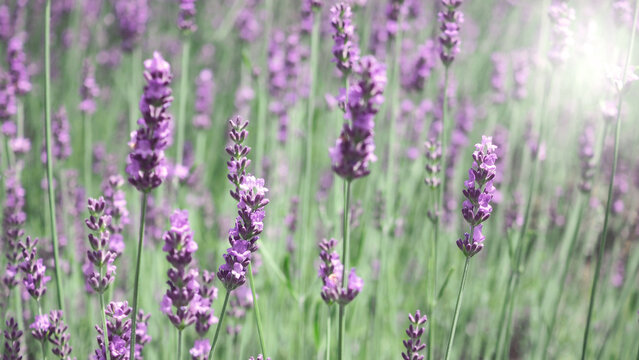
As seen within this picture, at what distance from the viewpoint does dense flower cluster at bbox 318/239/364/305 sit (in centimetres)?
126

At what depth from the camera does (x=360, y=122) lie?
115cm

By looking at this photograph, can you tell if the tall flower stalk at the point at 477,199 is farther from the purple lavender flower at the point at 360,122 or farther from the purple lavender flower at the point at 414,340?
the purple lavender flower at the point at 360,122

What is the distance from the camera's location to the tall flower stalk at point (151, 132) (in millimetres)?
1080

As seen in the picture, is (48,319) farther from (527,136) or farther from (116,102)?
(116,102)

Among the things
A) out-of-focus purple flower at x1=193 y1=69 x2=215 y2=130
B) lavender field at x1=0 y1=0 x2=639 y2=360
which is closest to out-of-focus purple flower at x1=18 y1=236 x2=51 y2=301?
lavender field at x1=0 y1=0 x2=639 y2=360

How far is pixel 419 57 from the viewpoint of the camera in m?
2.88

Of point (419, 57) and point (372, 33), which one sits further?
point (372, 33)

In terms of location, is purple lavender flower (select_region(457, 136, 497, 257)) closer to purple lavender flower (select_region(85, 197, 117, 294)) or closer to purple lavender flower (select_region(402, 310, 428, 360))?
purple lavender flower (select_region(402, 310, 428, 360))

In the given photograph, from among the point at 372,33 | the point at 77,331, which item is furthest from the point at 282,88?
the point at 77,331

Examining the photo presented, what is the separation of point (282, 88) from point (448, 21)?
5.29 ft

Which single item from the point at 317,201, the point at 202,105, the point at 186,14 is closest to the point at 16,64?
the point at 186,14

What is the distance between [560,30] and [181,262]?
1.60 metres

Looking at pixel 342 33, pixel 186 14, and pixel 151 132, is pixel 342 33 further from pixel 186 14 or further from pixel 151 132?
pixel 186 14

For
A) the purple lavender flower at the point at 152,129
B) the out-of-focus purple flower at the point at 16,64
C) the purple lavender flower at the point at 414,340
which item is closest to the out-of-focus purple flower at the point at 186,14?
the out-of-focus purple flower at the point at 16,64
